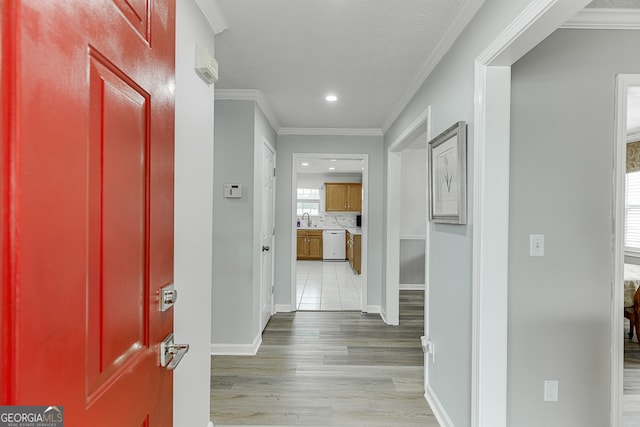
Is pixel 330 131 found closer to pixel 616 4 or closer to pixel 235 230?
pixel 235 230

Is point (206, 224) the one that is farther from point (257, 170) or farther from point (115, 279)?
point (257, 170)

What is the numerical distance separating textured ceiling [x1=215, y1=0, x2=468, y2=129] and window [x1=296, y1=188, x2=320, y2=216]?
6.41 metres

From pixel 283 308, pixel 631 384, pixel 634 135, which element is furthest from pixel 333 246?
pixel 631 384

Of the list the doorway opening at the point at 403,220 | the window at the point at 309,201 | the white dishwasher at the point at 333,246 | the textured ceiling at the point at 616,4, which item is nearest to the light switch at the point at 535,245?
the doorway opening at the point at 403,220

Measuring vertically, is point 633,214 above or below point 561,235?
above

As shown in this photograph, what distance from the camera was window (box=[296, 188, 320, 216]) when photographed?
9.72 metres

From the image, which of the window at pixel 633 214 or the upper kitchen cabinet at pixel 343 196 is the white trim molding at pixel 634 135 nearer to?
the window at pixel 633 214

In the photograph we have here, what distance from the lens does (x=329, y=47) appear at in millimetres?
2135

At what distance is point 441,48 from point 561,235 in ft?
4.33

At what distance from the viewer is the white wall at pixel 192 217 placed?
1.41m

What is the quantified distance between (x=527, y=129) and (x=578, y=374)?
1320mm

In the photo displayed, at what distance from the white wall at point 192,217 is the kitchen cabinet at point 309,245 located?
23.5ft

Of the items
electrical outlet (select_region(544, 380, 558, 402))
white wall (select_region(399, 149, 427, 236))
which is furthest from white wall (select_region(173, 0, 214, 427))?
white wall (select_region(399, 149, 427, 236))

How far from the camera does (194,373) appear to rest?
162 centimetres
